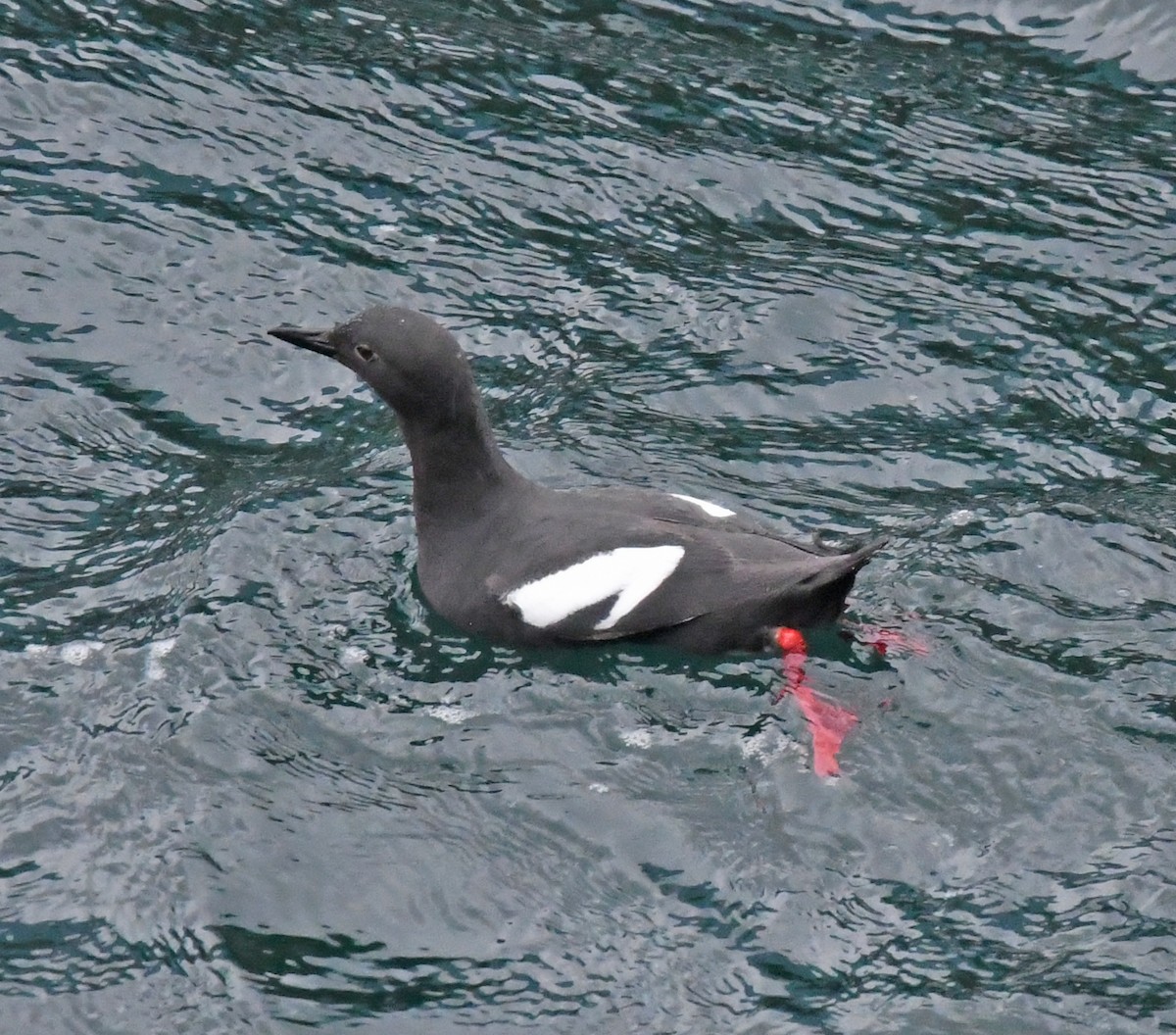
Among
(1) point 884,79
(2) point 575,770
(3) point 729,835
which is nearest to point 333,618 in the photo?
(2) point 575,770

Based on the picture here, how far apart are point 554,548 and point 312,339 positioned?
1.44 metres

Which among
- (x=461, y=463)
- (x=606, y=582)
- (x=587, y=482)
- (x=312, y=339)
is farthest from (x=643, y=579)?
(x=312, y=339)

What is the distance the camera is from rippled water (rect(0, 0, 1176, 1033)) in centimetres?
564

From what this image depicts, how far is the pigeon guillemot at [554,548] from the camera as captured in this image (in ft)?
22.3

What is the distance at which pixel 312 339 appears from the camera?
7.35m

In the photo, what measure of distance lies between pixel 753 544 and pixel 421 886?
200cm

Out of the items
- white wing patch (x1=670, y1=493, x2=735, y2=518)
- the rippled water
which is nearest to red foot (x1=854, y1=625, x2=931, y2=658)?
the rippled water

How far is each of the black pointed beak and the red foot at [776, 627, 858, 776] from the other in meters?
2.30

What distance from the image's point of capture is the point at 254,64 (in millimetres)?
10438

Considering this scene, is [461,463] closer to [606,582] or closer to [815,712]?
[606,582]

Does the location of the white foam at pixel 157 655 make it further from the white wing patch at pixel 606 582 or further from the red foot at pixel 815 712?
the red foot at pixel 815 712

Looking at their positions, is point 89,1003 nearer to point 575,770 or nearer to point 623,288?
point 575,770

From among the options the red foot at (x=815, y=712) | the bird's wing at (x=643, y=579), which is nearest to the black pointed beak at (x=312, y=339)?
the bird's wing at (x=643, y=579)

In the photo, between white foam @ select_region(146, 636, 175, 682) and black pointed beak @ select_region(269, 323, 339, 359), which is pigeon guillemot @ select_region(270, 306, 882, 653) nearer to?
black pointed beak @ select_region(269, 323, 339, 359)
